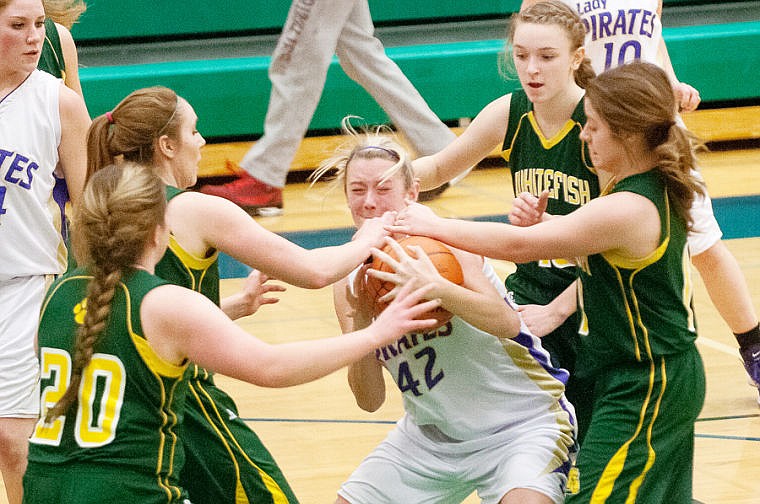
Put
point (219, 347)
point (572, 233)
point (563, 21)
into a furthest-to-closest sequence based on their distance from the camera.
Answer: point (563, 21) → point (572, 233) → point (219, 347)

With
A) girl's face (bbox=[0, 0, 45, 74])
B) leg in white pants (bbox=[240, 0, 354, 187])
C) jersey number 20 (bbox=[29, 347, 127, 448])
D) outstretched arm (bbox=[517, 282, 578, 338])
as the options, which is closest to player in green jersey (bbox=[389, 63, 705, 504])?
outstretched arm (bbox=[517, 282, 578, 338])

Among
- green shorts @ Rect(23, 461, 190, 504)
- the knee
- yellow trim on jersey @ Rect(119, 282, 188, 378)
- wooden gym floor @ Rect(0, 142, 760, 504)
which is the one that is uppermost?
yellow trim on jersey @ Rect(119, 282, 188, 378)

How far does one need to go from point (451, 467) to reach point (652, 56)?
206 centimetres

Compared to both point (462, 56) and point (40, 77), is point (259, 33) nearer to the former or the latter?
point (462, 56)

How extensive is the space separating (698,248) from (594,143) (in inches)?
69.1

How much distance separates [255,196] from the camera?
838cm

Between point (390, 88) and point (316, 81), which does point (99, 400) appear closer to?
point (316, 81)

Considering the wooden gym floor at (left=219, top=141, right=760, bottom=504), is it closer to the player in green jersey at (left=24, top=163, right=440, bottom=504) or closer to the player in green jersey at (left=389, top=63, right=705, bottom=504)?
the player in green jersey at (left=389, top=63, right=705, bottom=504)


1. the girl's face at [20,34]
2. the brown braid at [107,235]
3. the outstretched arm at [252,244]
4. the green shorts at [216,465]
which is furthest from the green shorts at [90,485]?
the girl's face at [20,34]

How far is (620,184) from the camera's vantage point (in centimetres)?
318

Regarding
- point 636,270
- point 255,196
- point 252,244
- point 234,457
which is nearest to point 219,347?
point 252,244

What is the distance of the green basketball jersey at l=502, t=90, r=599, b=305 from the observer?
3.88m

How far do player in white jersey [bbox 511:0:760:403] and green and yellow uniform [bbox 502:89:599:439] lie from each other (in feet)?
2.17

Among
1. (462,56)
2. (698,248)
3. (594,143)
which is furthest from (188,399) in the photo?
(462,56)
